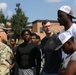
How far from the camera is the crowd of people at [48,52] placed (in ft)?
12.7

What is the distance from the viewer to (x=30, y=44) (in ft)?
24.1

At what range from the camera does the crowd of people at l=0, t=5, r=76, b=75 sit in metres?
3.86

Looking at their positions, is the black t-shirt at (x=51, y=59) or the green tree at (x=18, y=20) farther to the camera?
the green tree at (x=18, y=20)

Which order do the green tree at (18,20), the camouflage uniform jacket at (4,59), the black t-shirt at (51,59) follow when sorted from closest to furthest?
the camouflage uniform jacket at (4,59) < the black t-shirt at (51,59) < the green tree at (18,20)

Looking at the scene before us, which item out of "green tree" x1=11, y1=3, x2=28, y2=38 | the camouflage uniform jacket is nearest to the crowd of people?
the camouflage uniform jacket

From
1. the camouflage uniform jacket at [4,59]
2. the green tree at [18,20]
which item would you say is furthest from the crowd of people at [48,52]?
the green tree at [18,20]

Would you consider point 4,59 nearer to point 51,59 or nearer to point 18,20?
point 51,59

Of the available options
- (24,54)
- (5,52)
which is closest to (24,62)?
(24,54)

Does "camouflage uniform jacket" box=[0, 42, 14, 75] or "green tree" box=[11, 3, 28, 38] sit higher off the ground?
"camouflage uniform jacket" box=[0, 42, 14, 75]

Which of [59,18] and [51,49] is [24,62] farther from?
[59,18]

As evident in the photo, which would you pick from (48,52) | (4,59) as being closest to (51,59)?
(48,52)

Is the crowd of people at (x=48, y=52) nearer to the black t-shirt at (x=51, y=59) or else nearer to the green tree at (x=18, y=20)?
the black t-shirt at (x=51, y=59)

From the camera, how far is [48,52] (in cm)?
621

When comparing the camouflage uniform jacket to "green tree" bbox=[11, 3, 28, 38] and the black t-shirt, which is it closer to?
the black t-shirt
